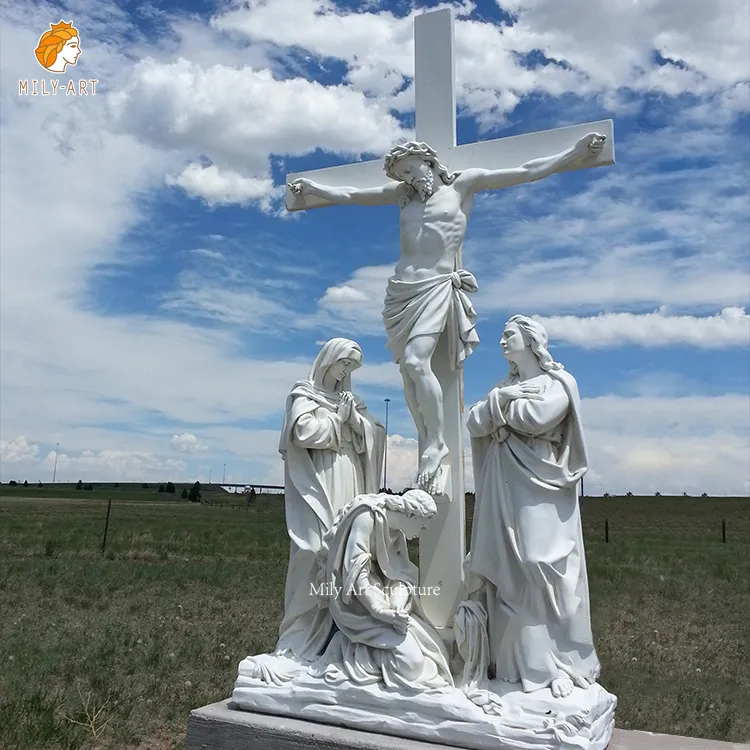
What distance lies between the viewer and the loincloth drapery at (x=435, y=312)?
5.20m

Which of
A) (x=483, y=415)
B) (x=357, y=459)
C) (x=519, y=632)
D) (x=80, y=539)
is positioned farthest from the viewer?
(x=80, y=539)

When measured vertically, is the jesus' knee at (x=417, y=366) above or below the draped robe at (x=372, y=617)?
above

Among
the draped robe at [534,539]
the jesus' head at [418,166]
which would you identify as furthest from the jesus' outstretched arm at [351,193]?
the draped robe at [534,539]

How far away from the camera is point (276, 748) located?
4551 mm

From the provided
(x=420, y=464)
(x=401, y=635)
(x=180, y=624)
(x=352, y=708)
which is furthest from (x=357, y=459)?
(x=180, y=624)

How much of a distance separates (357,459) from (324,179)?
247cm

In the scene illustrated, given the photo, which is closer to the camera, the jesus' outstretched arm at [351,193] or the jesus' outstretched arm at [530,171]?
the jesus' outstretched arm at [530,171]

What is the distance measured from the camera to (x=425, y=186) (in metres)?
5.46

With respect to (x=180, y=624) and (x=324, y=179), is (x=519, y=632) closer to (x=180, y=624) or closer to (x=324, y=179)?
(x=324, y=179)

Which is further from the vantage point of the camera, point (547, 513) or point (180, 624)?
point (180, 624)

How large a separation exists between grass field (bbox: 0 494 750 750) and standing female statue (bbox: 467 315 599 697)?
2.35m

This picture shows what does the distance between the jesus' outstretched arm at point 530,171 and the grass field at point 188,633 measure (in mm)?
4553

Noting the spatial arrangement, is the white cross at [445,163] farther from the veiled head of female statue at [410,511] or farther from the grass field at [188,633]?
the grass field at [188,633]

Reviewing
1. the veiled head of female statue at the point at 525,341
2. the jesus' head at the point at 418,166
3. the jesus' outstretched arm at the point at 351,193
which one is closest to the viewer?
the veiled head of female statue at the point at 525,341
